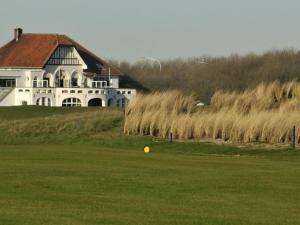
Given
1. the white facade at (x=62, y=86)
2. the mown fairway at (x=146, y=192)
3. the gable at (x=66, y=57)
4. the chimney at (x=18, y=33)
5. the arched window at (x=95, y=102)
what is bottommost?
the mown fairway at (x=146, y=192)

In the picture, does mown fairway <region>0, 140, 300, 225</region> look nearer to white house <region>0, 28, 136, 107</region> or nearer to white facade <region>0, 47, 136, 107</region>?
white facade <region>0, 47, 136, 107</region>

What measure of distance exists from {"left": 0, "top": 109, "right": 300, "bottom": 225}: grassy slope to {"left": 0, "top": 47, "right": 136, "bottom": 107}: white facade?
69.1 m

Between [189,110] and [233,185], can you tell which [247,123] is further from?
[233,185]

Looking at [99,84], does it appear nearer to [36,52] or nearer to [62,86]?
[62,86]

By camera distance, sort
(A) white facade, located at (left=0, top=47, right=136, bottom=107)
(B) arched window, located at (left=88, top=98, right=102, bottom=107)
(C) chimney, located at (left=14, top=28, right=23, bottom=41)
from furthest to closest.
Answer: (C) chimney, located at (left=14, top=28, right=23, bottom=41)
(B) arched window, located at (left=88, top=98, right=102, bottom=107)
(A) white facade, located at (left=0, top=47, right=136, bottom=107)

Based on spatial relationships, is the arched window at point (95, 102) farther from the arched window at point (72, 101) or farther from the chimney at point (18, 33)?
the chimney at point (18, 33)

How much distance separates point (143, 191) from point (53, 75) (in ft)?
283

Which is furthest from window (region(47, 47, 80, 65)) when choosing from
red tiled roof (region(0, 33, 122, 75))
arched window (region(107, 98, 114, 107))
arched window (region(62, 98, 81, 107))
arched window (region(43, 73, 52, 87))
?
arched window (region(62, 98, 81, 107))

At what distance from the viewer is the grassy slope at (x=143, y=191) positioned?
13.9m

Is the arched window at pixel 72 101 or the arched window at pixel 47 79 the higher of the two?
the arched window at pixel 47 79

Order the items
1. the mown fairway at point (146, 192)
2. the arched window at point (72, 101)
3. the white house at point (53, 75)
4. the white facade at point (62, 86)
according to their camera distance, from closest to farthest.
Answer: the mown fairway at point (146, 192)
the white facade at point (62, 86)
the arched window at point (72, 101)
the white house at point (53, 75)

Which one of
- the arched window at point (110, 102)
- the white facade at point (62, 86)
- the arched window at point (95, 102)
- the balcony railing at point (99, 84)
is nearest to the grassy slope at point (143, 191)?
the white facade at point (62, 86)

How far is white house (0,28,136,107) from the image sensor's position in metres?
96.5

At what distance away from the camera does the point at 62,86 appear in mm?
103938
